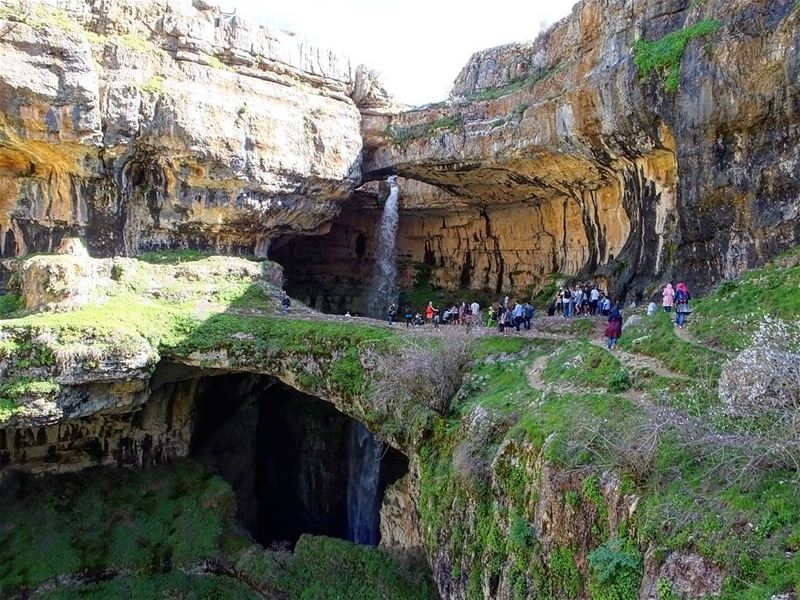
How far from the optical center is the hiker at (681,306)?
43.6 ft

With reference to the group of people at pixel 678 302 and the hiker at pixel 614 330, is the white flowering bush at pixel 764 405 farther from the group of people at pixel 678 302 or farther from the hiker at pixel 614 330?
the group of people at pixel 678 302

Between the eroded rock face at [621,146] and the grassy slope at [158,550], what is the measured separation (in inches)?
523

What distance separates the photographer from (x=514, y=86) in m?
25.5

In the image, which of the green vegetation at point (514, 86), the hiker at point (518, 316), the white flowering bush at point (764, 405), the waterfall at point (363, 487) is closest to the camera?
the white flowering bush at point (764, 405)

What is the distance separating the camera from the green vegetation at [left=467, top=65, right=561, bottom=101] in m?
22.9

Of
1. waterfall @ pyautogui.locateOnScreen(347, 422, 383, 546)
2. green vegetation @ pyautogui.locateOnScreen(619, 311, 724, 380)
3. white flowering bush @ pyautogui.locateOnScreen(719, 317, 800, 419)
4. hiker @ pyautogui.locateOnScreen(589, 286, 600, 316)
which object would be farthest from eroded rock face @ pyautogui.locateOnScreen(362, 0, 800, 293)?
waterfall @ pyautogui.locateOnScreen(347, 422, 383, 546)

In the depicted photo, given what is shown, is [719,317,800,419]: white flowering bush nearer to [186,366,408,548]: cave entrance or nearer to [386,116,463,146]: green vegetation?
[186,366,408,548]: cave entrance

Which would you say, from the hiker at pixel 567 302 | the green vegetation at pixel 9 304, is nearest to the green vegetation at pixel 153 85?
the green vegetation at pixel 9 304

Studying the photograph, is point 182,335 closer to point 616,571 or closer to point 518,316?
point 518,316

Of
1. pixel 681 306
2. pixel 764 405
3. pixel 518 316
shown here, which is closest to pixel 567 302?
pixel 518 316

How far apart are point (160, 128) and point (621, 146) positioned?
57.3 ft

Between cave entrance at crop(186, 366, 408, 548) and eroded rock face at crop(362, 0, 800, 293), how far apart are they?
12.2 meters

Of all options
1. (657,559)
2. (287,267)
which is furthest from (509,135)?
(657,559)

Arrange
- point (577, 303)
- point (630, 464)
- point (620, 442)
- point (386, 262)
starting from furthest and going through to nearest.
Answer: point (386, 262) → point (577, 303) → point (620, 442) → point (630, 464)
